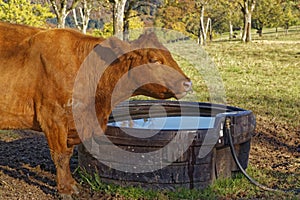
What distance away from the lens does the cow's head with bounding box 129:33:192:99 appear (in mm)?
4133

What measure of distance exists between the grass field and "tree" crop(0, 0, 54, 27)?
21005 millimetres

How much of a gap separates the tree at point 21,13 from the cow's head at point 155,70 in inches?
1257

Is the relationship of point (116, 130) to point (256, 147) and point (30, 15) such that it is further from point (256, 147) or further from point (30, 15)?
point (30, 15)

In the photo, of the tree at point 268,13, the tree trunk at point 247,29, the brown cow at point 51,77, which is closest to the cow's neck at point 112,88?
the brown cow at point 51,77

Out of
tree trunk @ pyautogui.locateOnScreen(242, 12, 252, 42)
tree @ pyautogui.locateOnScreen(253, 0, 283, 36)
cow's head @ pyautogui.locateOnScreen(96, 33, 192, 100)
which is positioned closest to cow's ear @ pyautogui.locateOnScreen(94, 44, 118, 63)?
cow's head @ pyautogui.locateOnScreen(96, 33, 192, 100)

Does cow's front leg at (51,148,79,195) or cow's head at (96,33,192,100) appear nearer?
cow's head at (96,33,192,100)

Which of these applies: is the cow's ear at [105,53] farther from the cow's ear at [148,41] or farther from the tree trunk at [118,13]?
the tree trunk at [118,13]

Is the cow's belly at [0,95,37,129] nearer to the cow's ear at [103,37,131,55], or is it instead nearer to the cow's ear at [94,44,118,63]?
the cow's ear at [94,44,118,63]

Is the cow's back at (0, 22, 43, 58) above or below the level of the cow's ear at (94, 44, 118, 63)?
above

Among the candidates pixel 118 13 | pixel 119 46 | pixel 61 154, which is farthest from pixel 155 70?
pixel 118 13

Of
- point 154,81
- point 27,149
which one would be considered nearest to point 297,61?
point 27,149

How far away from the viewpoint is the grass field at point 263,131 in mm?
5238

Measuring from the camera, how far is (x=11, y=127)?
4.78 m

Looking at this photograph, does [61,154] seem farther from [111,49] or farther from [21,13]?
[21,13]
